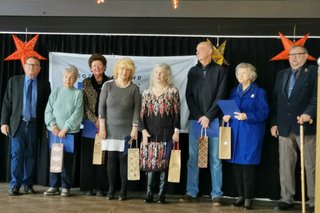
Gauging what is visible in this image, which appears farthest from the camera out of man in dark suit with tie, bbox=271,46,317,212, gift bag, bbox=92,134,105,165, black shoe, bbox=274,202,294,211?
gift bag, bbox=92,134,105,165

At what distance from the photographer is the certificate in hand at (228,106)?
13.7 ft

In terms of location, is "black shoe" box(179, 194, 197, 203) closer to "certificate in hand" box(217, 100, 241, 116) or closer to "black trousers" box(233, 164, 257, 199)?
"black trousers" box(233, 164, 257, 199)

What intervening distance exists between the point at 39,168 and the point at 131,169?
1466 millimetres

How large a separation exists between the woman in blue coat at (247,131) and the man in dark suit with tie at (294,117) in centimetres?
18

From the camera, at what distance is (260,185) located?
4.69 meters

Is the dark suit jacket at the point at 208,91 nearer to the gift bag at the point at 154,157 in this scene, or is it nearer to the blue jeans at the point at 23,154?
the gift bag at the point at 154,157

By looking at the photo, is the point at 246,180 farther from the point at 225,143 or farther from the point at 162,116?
the point at 162,116

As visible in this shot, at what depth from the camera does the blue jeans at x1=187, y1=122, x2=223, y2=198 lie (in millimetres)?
4375

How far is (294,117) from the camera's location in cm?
407

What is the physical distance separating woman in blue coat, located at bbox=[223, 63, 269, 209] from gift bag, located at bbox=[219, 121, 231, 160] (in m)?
0.06

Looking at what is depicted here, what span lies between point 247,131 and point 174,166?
795 millimetres

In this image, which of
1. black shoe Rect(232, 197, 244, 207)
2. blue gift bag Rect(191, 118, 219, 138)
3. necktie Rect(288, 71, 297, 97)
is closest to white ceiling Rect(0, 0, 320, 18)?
necktie Rect(288, 71, 297, 97)

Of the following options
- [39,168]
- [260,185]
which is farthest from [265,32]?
[39,168]

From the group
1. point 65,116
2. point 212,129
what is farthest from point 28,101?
point 212,129
